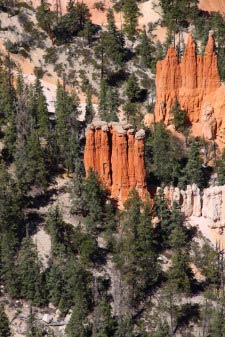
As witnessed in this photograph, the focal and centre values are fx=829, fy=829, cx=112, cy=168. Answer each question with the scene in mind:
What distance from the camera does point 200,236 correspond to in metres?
86.9

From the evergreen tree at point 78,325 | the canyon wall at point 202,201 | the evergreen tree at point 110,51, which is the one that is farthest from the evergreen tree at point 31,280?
the evergreen tree at point 110,51

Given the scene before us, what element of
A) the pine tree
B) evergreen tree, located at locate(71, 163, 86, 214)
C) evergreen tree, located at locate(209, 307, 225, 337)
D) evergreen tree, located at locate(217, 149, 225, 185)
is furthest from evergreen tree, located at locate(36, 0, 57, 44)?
evergreen tree, located at locate(209, 307, 225, 337)

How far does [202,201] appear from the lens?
88.4m

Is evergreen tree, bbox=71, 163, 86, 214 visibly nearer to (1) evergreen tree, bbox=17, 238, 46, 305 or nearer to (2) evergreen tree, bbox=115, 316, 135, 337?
(1) evergreen tree, bbox=17, 238, 46, 305

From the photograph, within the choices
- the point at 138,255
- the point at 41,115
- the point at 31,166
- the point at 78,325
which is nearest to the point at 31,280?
the point at 78,325

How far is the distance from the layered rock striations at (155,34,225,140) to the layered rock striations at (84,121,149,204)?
16.1 m

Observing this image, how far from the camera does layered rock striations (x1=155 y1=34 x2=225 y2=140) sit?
100 meters

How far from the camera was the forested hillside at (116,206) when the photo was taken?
77.3 meters

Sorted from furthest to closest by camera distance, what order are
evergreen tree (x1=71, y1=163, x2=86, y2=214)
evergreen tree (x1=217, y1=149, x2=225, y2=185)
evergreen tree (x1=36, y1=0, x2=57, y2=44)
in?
evergreen tree (x1=36, y1=0, x2=57, y2=44)
evergreen tree (x1=217, y1=149, x2=225, y2=185)
evergreen tree (x1=71, y1=163, x2=86, y2=214)

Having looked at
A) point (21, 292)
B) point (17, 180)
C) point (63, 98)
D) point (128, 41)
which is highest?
point (128, 41)

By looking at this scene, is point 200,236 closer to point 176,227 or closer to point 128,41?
point 176,227

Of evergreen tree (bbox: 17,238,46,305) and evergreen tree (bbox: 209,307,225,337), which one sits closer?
evergreen tree (bbox: 209,307,225,337)

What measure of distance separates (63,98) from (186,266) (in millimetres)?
31762

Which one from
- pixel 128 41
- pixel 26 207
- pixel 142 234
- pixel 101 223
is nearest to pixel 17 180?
pixel 26 207
